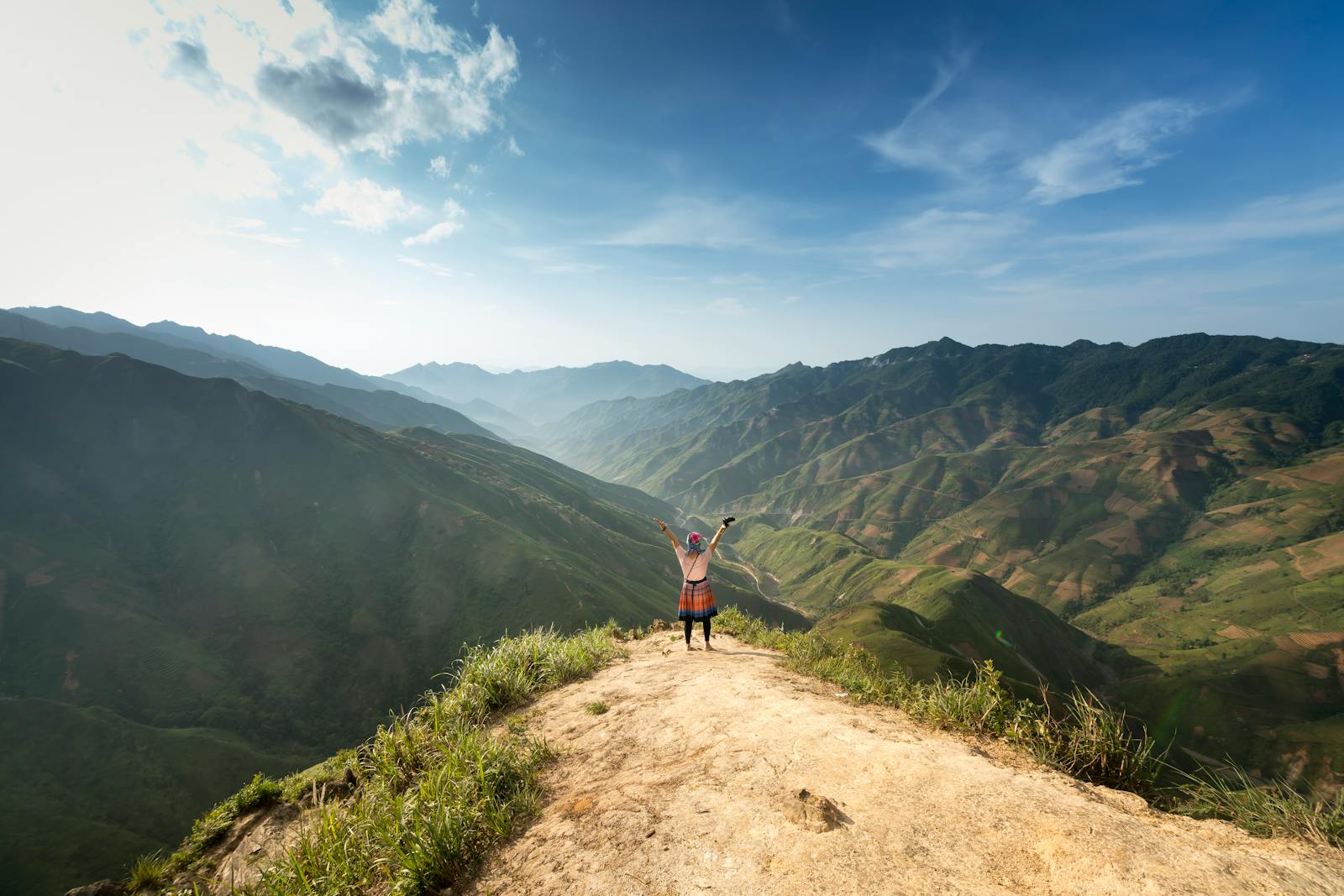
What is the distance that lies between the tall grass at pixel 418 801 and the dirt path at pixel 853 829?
0.54 metres

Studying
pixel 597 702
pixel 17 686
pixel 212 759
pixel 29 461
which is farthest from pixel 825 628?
pixel 29 461

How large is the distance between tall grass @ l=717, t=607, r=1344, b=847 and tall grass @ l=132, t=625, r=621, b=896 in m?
6.82

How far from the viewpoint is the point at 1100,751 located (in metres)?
7.25

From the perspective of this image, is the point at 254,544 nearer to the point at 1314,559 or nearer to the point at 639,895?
the point at 639,895

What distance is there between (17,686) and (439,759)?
126959mm

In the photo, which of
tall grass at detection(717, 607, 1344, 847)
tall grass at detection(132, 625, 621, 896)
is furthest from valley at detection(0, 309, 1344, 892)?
tall grass at detection(717, 607, 1344, 847)

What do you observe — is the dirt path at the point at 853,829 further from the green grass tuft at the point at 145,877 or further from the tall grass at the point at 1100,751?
the green grass tuft at the point at 145,877

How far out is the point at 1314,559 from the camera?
178 metres

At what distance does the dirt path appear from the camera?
5.44 metres

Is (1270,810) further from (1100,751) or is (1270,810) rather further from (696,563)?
(696,563)

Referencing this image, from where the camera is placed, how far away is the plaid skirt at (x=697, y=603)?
46.5 ft

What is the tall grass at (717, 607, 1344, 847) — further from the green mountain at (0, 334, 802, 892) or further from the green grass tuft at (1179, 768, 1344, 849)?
the green mountain at (0, 334, 802, 892)

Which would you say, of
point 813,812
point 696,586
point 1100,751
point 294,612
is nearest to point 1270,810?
point 1100,751

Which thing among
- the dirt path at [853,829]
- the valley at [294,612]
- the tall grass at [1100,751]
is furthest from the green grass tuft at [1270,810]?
the valley at [294,612]
